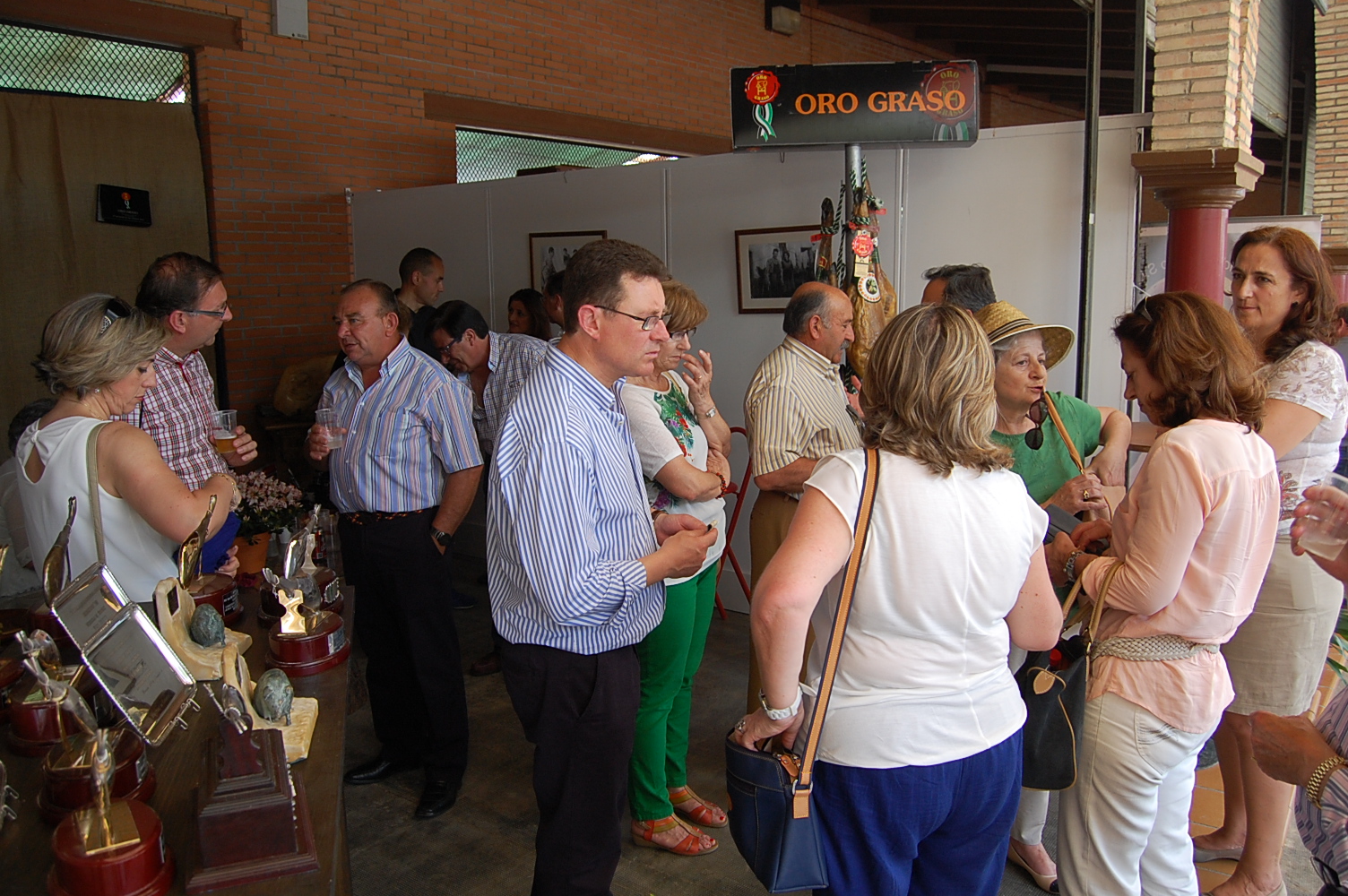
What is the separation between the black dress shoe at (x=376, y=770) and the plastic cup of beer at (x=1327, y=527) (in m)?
3.02

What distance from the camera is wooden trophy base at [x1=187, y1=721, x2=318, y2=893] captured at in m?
1.33

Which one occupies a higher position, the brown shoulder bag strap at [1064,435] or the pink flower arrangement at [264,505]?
the brown shoulder bag strap at [1064,435]

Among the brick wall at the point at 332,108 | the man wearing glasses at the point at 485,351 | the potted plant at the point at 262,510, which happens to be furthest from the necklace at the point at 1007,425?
the brick wall at the point at 332,108

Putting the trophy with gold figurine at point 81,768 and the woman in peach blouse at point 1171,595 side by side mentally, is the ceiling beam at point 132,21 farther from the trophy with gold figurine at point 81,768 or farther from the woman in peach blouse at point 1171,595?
the woman in peach blouse at point 1171,595

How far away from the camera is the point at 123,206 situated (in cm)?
632

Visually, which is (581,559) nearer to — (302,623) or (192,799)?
(302,623)

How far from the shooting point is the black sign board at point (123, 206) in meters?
6.24

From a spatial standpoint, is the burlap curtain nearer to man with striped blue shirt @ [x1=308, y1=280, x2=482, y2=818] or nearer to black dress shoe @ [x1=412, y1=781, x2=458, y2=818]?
man with striped blue shirt @ [x1=308, y1=280, x2=482, y2=818]

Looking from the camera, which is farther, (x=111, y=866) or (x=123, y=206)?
(x=123, y=206)

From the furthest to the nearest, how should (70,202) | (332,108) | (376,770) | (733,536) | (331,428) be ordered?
1. (332,108)
2. (70,202)
3. (733,536)
4. (376,770)
5. (331,428)

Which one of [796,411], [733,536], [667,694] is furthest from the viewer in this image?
[733,536]

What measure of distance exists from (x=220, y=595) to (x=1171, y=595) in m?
2.15

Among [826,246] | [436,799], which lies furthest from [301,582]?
[826,246]

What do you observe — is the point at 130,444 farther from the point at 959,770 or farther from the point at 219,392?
the point at 219,392
